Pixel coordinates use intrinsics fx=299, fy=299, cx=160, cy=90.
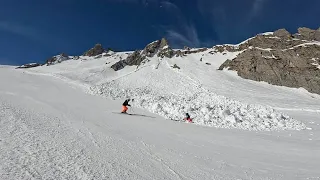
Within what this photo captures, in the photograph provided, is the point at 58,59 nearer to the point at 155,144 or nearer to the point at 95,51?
the point at 95,51

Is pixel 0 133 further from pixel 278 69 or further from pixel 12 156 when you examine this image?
pixel 278 69

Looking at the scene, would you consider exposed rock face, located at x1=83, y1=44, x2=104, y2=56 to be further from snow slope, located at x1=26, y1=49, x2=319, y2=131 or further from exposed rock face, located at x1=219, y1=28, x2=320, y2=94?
exposed rock face, located at x1=219, y1=28, x2=320, y2=94

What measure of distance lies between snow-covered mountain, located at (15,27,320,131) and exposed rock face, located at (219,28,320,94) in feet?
1.09

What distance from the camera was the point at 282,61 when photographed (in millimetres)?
50375

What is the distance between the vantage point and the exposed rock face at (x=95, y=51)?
76.2 m

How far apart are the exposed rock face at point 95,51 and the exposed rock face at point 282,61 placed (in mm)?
35777

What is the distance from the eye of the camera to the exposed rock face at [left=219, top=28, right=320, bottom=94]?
46.0 metres

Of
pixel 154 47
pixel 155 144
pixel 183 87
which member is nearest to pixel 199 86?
pixel 183 87

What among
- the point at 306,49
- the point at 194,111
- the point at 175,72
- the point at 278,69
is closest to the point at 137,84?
the point at 175,72

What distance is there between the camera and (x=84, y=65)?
59.7m

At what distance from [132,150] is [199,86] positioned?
1191 inches

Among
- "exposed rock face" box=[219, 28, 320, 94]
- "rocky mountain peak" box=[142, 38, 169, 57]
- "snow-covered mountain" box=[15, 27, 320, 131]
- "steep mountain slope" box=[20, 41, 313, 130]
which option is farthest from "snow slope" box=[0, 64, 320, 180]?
"rocky mountain peak" box=[142, 38, 169, 57]

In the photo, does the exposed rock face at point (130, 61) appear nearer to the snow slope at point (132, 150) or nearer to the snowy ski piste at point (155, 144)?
the snowy ski piste at point (155, 144)

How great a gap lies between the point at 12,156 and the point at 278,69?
46.8 meters
